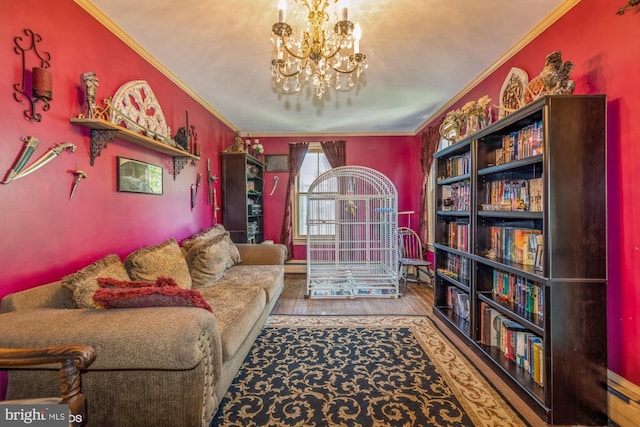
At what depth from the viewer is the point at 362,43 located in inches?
98.8

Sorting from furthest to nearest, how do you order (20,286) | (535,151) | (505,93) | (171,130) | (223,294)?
(171,130), (505,93), (223,294), (535,151), (20,286)

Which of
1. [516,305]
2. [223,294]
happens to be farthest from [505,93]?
[223,294]

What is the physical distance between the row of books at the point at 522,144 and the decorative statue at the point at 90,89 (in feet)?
9.58

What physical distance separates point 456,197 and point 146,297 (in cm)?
291

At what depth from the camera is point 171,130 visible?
3.15m

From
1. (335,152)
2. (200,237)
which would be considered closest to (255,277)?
(200,237)

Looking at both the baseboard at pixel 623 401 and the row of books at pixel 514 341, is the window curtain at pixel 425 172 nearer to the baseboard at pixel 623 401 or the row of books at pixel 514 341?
the row of books at pixel 514 341

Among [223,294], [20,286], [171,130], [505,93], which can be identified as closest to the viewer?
[20,286]

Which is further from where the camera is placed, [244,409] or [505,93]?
[505,93]

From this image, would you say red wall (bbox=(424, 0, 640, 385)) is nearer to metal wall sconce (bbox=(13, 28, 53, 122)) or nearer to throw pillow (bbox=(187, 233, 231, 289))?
throw pillow (bbox=(187, 233, 231, 289))

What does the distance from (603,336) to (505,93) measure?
7.05 ft

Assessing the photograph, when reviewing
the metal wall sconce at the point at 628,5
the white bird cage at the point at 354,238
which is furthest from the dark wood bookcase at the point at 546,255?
the white bird cage at the point at 354,238

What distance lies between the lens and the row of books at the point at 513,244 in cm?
202

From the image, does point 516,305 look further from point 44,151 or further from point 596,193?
point 44,151
